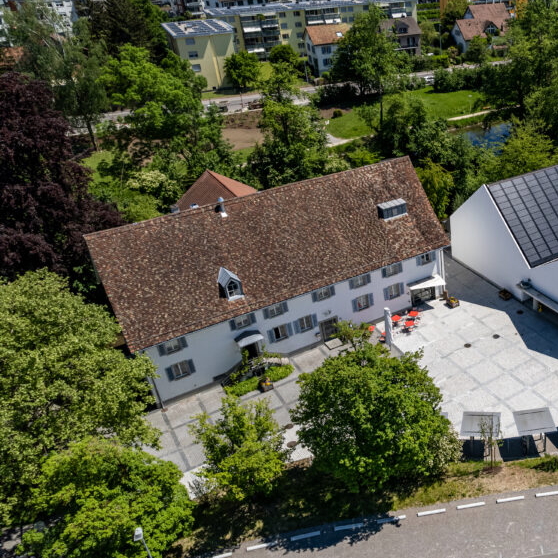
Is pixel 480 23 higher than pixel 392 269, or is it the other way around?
pixel 480 23

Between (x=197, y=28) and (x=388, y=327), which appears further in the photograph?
(x=197, y=28)

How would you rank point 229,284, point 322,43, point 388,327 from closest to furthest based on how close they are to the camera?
point 229,284, point 388,327, point 322,43

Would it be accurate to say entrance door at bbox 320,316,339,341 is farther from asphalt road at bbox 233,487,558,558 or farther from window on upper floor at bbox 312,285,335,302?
asphalt road at bbox 233,487,558,558

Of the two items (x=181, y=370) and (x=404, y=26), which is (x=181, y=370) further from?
(x=404, y=26)

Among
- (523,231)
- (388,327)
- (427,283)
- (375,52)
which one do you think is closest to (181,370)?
(388,327)

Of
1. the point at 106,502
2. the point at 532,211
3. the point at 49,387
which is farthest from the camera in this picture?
the point at 532,211

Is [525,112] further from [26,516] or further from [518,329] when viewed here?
[26,516]

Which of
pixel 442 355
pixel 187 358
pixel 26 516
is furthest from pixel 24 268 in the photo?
pixel 442 355
